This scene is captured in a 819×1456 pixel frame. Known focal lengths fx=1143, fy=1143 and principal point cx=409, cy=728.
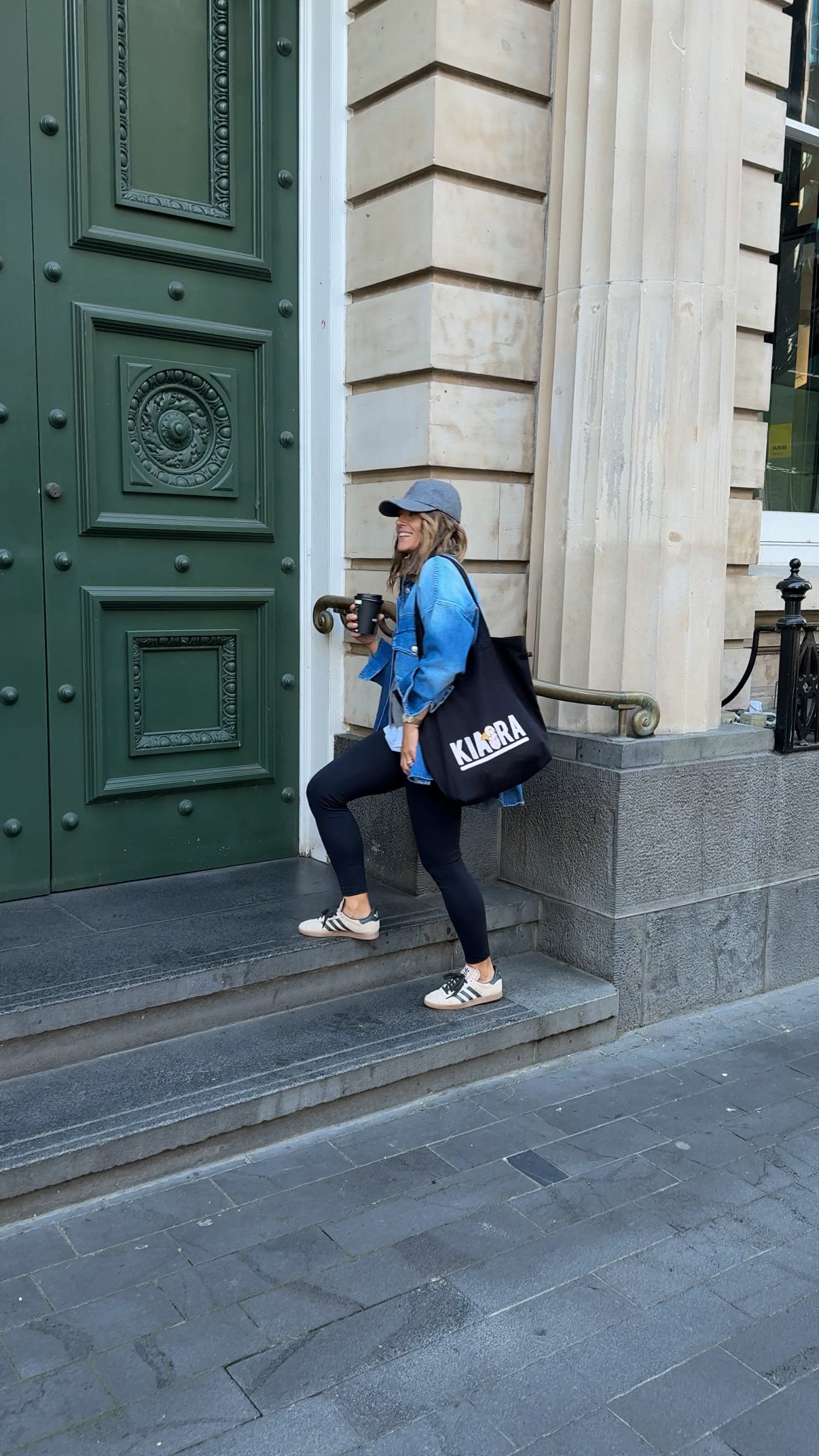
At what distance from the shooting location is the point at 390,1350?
2.64 meters

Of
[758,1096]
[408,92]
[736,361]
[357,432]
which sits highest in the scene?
[408,92]

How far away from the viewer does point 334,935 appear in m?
4.23

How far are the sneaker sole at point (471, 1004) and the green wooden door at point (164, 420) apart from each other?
1.44m

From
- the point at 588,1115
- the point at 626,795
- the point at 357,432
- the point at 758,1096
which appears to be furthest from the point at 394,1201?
the point at 357,432

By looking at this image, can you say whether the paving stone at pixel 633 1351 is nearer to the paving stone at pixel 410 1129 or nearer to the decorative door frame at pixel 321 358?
the paving stone at pixel 410 1129

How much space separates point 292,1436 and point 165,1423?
27cm

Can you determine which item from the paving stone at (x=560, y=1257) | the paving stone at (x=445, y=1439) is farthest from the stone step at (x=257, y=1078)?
the paving stone at (x=445, y=1439)

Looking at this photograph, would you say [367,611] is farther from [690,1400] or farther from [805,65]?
[805,65]

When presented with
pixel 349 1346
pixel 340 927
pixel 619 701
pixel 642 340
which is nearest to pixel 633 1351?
pixel 349 1346

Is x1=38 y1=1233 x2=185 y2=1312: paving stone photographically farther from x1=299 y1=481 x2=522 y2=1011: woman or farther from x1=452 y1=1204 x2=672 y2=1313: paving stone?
x1=299 y1=481 x2=522 y2=1011: woman

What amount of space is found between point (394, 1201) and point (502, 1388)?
30.2 inches

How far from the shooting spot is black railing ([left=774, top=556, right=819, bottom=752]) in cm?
512

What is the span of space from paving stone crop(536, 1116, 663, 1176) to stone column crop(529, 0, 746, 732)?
1653 mm

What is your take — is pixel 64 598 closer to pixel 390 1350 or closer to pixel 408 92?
pixel 408 92
